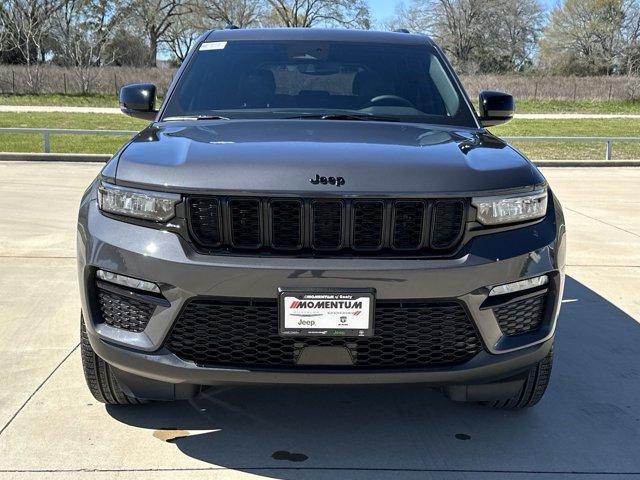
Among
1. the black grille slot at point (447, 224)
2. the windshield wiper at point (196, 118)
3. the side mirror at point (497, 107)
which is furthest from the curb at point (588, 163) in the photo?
the black grille slot at point (447, 224)

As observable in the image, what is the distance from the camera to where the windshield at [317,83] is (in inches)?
152

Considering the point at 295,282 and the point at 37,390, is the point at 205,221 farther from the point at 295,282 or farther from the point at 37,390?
the point at 37,390

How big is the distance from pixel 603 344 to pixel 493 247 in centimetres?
210

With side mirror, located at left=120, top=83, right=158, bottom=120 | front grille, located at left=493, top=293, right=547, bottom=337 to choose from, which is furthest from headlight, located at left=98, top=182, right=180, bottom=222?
side mirror, located at left=120, top=83, right=158, bottom=120

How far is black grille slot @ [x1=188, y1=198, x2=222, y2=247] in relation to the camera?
268cm

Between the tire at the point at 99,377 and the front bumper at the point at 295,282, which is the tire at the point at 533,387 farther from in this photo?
the tire at the point at 99,377

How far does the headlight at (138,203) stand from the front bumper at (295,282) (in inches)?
2.0

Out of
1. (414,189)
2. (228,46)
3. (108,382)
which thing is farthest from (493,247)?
(228,46)

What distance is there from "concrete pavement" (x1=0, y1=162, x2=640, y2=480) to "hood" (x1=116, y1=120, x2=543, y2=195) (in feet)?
2.56

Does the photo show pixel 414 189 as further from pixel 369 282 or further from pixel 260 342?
pixel 260 342

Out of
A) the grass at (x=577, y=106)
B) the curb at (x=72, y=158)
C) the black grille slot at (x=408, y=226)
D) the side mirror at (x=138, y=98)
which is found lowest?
the curb at (x=72, y=158)

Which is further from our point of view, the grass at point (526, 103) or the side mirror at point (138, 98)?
the grass at point (526, 103)

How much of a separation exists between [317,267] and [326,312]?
0.16 m

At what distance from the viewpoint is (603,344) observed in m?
4.43
